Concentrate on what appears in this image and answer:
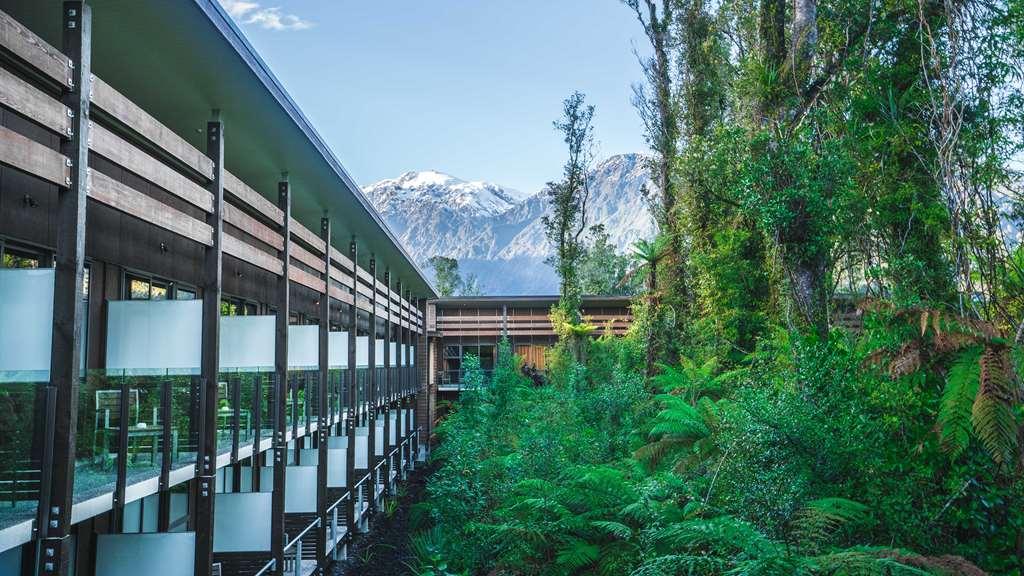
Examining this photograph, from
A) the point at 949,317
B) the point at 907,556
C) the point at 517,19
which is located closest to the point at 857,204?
the point at 949,317

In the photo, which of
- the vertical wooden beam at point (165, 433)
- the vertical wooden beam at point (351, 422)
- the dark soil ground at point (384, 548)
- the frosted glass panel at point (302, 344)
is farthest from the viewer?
the vertical wooden beam at point (351, 422)

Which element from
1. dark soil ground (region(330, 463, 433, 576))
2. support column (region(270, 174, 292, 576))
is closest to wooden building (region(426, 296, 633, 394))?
dark soil ground (region(330, 463, 433, 576))

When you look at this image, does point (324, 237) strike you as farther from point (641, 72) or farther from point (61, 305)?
point (641, 72)

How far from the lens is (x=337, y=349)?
56.4 ft

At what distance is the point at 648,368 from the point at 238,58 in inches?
671

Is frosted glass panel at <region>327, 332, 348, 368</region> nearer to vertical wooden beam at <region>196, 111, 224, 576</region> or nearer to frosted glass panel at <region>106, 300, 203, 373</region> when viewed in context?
vertical wooden beam at <region>196, 111, 224, 576</region>

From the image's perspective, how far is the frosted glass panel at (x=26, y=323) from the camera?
570 cm

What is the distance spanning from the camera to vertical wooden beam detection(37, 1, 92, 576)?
5.71m

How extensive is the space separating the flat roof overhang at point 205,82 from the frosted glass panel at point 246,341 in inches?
104

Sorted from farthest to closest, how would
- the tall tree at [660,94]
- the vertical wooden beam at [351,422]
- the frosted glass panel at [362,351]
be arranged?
the tall tree at [660,94], the frosted glass panel at [362,351], the vertical wooden beam at [351,422]

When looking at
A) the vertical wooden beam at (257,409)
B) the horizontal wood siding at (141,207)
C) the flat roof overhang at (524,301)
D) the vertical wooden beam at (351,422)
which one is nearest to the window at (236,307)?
the vertical wooden beam at (351,422)

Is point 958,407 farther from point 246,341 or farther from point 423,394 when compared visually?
point 423,394

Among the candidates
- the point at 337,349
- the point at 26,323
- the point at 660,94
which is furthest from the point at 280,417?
the point at 660,94

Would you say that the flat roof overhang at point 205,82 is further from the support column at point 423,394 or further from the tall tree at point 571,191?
the support column at point 423,394
